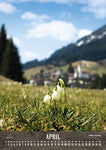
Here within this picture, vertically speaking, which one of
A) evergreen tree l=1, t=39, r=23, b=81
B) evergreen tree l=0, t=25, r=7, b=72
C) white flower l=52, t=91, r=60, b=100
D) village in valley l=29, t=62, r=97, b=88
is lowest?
white flower l=52, t=91, r=60, b=100

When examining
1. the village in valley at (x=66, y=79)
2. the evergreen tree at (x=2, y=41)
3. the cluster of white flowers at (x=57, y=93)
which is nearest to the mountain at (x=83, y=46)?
the village in valley at (x=66, y=79)

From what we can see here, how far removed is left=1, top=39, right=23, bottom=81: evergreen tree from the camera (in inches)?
2360

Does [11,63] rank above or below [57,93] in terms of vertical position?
above

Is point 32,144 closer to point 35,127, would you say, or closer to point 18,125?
point 35,127

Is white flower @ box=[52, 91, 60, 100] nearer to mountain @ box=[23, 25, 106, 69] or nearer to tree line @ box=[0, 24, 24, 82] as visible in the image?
mountain @ box=[23, 25, 106, 69]

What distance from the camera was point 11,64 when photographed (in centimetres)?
6162

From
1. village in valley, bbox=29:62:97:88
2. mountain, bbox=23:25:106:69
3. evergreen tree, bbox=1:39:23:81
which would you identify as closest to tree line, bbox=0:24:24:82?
evergreen tree, bbox=1:39:23:81

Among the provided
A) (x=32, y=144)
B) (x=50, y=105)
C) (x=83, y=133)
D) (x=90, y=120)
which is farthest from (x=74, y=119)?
(x=32, y=144)

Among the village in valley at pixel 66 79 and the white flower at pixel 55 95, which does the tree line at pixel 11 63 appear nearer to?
the village in valley at pixel 66 79

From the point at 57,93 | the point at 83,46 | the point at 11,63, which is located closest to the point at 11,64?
the point at 11,63

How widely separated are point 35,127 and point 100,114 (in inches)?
53.9

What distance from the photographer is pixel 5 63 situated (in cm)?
6059

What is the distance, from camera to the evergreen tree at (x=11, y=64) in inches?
2360

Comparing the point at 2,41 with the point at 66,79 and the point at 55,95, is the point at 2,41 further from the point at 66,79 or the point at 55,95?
the point at 55,95
